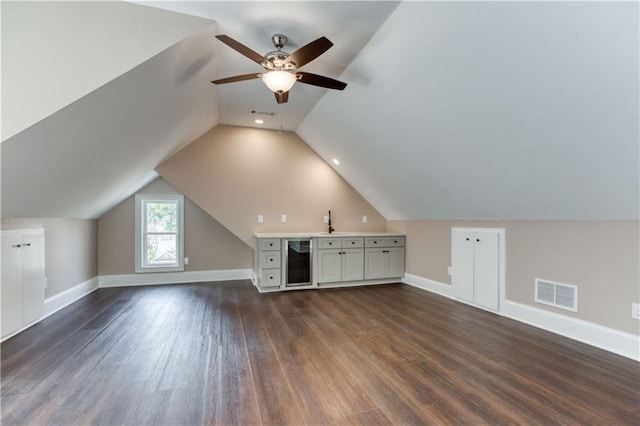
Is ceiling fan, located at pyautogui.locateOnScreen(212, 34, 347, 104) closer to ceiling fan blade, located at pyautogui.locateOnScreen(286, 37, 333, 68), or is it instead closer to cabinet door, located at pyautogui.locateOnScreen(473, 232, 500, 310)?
ceiling fan blade, located at pyautogui.locateOnScreen(286, 37, 333, 68)

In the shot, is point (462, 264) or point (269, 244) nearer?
point (462, 264)

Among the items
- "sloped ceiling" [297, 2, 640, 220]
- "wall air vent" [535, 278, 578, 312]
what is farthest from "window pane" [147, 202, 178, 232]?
"wall air vent" [535, 278, 578, 312]

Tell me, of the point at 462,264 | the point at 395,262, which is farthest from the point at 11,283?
the point at 462,264

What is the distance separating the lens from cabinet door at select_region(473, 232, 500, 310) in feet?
12.7

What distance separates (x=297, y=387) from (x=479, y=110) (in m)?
2.63

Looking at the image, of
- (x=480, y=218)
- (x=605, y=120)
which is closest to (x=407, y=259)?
(x=480, y=218)

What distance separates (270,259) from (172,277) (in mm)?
1922

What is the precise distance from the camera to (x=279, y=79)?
2625 mm

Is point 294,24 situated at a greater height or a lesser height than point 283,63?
greater

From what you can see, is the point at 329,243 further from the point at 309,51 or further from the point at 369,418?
the point at 369,418

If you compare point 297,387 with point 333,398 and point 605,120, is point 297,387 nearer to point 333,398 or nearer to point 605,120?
point 333,398

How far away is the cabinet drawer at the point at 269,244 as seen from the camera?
4.86 metres

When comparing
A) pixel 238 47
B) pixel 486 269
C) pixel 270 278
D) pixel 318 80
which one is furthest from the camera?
pixel 270 278

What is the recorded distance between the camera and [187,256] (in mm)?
5539
